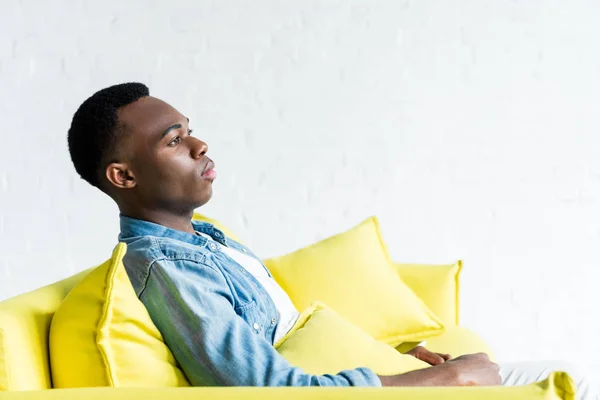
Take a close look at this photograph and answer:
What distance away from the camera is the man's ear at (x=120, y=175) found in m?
1.85

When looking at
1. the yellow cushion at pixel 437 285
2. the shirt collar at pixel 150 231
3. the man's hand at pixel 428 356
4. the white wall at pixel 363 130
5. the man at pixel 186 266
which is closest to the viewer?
the man at pixel 186 266

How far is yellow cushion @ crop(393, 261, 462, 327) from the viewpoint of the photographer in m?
2.73

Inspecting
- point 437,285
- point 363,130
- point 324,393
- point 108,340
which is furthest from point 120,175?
point 363,130

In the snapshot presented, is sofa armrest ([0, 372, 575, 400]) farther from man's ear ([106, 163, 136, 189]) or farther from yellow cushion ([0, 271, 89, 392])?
man's ear ([106, 163, 136, 189])

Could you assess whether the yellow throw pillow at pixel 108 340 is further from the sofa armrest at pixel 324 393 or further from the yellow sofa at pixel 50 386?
the sofa armrest at pixel 324 393

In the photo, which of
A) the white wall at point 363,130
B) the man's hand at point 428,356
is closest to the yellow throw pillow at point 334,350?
the man's hand at point 428,356

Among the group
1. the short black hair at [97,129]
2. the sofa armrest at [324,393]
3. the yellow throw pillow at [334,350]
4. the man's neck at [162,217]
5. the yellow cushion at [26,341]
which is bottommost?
the yellow throw pillow at [334,350]

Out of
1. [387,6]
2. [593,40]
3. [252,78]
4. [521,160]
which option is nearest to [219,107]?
[252,78]

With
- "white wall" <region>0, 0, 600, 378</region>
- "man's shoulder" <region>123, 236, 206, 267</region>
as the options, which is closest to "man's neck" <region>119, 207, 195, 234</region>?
"man's shoulder" <region>123, 236, 206, 267</region>

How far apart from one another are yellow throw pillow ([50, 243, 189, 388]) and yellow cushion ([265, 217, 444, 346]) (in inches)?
38.4

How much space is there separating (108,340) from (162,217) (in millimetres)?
463

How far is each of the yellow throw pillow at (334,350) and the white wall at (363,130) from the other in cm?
178

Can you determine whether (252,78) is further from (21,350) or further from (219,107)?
(21,350)

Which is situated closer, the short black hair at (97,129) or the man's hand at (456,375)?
the man's hand at (456,375)
